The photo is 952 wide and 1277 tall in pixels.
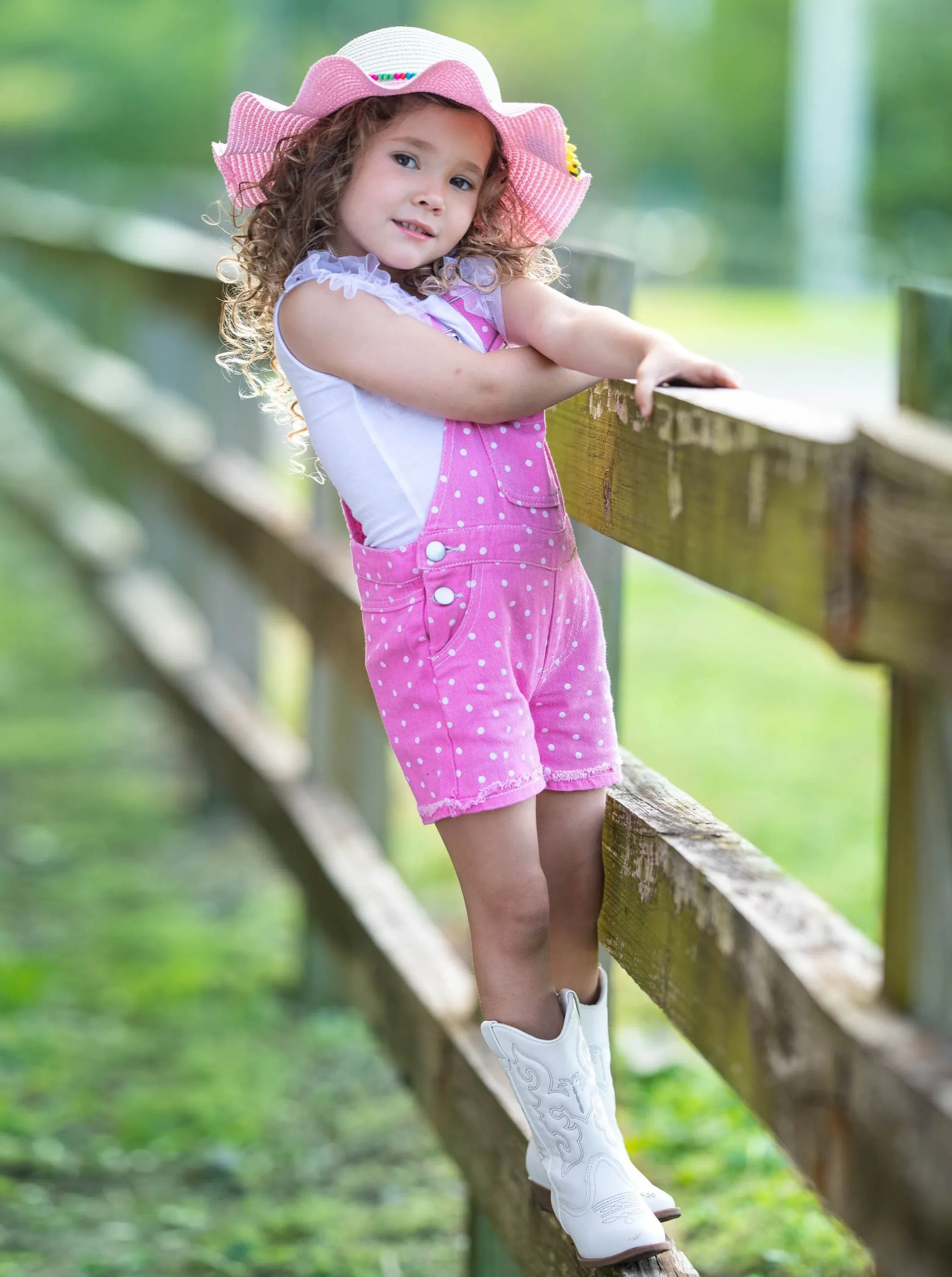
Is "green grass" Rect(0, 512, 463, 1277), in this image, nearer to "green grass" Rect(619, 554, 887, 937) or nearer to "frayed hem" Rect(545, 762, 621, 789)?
"green grass" Rect(619, 554, 887, 937)

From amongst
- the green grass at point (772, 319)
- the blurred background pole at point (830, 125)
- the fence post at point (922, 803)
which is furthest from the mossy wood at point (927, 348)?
the blurred background pole at point (830, 125)

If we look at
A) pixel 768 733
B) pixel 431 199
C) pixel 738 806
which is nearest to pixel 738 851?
pixel 431 199

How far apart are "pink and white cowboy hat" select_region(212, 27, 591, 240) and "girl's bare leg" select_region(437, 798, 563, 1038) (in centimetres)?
66

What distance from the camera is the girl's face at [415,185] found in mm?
1800

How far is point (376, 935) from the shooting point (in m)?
2.92

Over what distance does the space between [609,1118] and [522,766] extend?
15.5 inches

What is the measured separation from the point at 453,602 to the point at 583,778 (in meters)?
0.27

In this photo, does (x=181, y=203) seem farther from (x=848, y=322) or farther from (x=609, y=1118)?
(x=848, y=322)

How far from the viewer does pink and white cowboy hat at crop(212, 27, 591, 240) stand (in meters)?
1.76

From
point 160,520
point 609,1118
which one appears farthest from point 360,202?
point 160,520

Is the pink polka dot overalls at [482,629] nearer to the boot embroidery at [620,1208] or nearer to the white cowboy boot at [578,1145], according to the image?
the white cowboy boot at [578,1145]

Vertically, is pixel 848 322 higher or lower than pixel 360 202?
lower

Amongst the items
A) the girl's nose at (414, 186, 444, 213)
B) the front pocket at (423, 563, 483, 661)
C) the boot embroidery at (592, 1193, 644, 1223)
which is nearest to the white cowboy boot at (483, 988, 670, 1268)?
the boot embroidery at (592, 1193, 644, 1223)

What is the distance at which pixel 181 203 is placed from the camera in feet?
20.8
